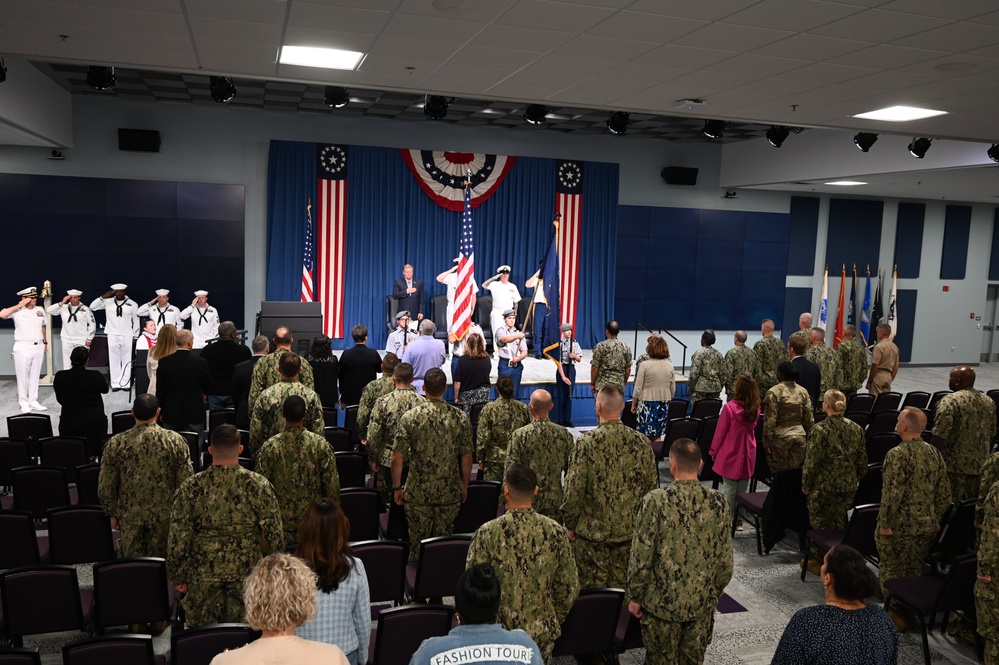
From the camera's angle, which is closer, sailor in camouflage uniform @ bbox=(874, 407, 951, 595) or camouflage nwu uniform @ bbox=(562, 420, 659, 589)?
camouflage nwu uniform @ bbox=(562, 420, 659, 589)

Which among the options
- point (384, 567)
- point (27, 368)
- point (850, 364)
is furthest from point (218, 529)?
point (850, 364)

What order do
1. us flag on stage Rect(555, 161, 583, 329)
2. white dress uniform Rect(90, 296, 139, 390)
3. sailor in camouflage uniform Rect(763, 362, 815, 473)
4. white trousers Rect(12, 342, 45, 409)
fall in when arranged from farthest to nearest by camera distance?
us flag on stage Rect(555, 161, 583, 329) → white dress uniform Rect(90, 296, 139, 390) → white trousers Rect(12, 342, 45, 409) → sailor in camouflage uniform Rect(763, 362, 815, 473)

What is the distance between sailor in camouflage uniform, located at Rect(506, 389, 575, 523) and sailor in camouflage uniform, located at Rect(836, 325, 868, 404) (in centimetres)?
702

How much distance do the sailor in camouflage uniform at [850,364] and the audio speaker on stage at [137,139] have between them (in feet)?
38.7

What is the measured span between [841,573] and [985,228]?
20172 mm

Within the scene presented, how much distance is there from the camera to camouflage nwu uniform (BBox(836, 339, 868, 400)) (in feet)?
36.9

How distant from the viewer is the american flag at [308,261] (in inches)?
560

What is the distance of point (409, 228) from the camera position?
50.7 feet

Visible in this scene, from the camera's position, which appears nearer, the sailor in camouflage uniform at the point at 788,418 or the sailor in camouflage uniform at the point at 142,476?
the sailor in camouflage uniform at the point at 142,476

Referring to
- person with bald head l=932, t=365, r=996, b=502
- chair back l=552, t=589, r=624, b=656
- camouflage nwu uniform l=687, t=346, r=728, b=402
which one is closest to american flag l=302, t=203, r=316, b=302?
camouflage nwu uniform l=687, t=346, r=728, b=402

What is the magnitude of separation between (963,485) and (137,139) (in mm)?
13289

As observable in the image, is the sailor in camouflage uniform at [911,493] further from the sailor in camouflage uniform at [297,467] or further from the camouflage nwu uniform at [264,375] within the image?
the camouflage nwu uniform at [264,375]

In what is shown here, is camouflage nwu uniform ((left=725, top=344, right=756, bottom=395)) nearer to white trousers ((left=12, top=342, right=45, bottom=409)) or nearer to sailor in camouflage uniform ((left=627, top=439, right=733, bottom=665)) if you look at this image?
sailor in camouflage uniform ((left=627, top=439, right=733, bottom=665))

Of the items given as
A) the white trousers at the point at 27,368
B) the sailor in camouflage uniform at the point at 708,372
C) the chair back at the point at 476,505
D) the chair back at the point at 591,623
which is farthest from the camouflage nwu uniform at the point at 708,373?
the white trousers at the point at 27,368
